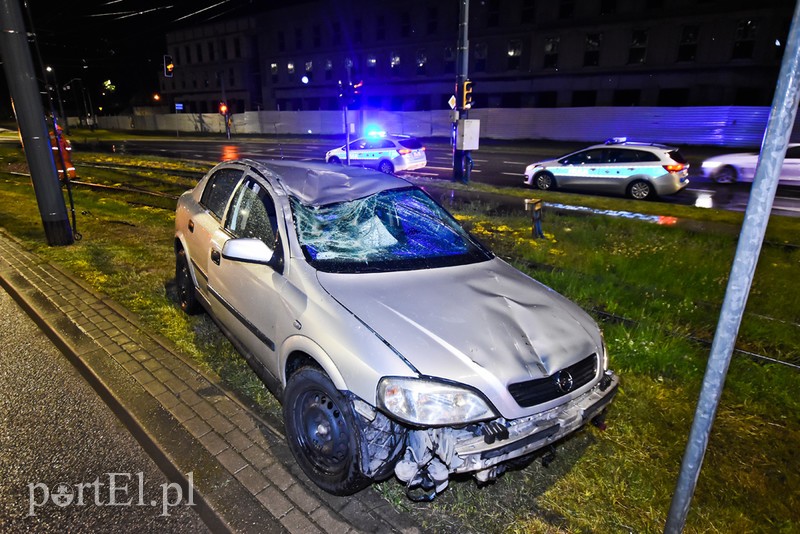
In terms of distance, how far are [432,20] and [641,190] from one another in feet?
107

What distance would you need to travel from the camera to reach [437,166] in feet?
68.6

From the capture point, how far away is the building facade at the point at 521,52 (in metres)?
28.0

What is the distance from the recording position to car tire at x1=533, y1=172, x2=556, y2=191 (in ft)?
48.1

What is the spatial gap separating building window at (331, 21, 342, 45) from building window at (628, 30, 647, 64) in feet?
87.9

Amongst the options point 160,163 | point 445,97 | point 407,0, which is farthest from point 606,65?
point 160,163

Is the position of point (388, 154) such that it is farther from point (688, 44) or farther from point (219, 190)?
point (688, 44)

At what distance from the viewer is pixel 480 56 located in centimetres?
3747

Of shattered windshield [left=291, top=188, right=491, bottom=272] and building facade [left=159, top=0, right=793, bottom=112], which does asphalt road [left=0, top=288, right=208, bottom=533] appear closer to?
shattered windshield [left=291, top=188, right=491, bottom=272]

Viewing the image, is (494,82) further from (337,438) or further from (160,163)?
(337,438)

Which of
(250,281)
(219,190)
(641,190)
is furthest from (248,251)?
(641,190)

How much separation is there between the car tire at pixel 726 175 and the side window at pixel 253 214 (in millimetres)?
17011

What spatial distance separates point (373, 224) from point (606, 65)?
1365 inches

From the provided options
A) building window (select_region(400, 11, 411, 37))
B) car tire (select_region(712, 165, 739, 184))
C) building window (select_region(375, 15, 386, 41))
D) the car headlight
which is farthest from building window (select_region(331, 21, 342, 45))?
the car headlight

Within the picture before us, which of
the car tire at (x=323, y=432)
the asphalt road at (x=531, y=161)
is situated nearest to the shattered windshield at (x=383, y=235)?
the car tire at (x=323, y=432)
